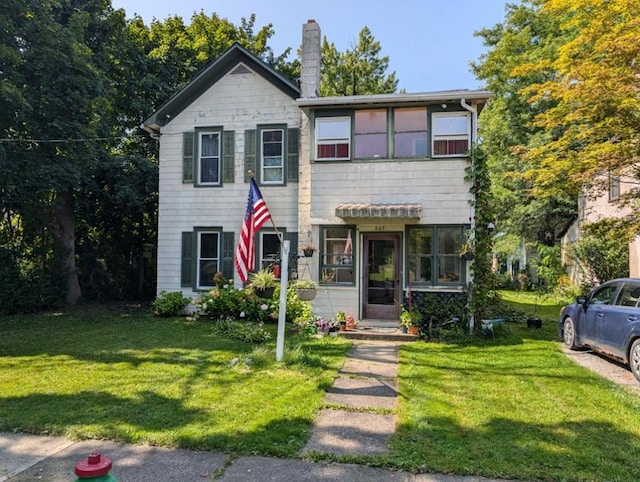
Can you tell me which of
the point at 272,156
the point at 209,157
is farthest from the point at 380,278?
the point at 209,157

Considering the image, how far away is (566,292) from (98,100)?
59.1 feet

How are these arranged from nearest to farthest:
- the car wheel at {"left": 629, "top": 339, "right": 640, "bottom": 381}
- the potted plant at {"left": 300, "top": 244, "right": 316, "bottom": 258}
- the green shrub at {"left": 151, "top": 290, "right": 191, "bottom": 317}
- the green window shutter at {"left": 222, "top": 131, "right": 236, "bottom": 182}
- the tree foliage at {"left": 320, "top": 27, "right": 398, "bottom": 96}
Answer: the car wheel at {"left": 629, "top": 339, "right": 640, "bottom": 381}, the potted plant at {"left": 300, "top": 244, "right": 316, "bottom": 258}, the green shrub at {"left": 151, "top": 290, "right": 191, "bottom": 317}, the green window shutter at {"left": 222, "top": 131, "right": 236, "bottom": 182}, the tree foliage at {"left": 320, "top": 27, "right": 398, "bottom": 96}

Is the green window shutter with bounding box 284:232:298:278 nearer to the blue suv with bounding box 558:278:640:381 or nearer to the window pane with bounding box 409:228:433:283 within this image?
the window pane with bounding box 409:228:433:283

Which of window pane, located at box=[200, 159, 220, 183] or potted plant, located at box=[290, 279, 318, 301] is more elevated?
window pane, located at box=[200, 159, 220, 183]

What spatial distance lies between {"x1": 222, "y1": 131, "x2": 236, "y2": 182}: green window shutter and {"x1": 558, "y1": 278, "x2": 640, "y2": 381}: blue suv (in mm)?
9539

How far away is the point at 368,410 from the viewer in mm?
5441

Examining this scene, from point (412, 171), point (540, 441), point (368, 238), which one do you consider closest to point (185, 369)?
point (540, 441)

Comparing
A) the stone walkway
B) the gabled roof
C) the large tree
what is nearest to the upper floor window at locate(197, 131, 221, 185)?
the gabled roof

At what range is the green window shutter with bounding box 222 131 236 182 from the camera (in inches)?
516

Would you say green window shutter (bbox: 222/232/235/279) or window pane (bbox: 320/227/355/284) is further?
green window shutter (bbox: 222/232/235/279)

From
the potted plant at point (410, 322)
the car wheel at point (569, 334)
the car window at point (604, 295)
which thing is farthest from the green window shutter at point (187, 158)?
the car window at point (604, 295)

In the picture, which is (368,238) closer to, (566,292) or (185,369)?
(185,369)

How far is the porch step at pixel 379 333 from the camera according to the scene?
33.2 ft

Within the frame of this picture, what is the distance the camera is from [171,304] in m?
12.9
